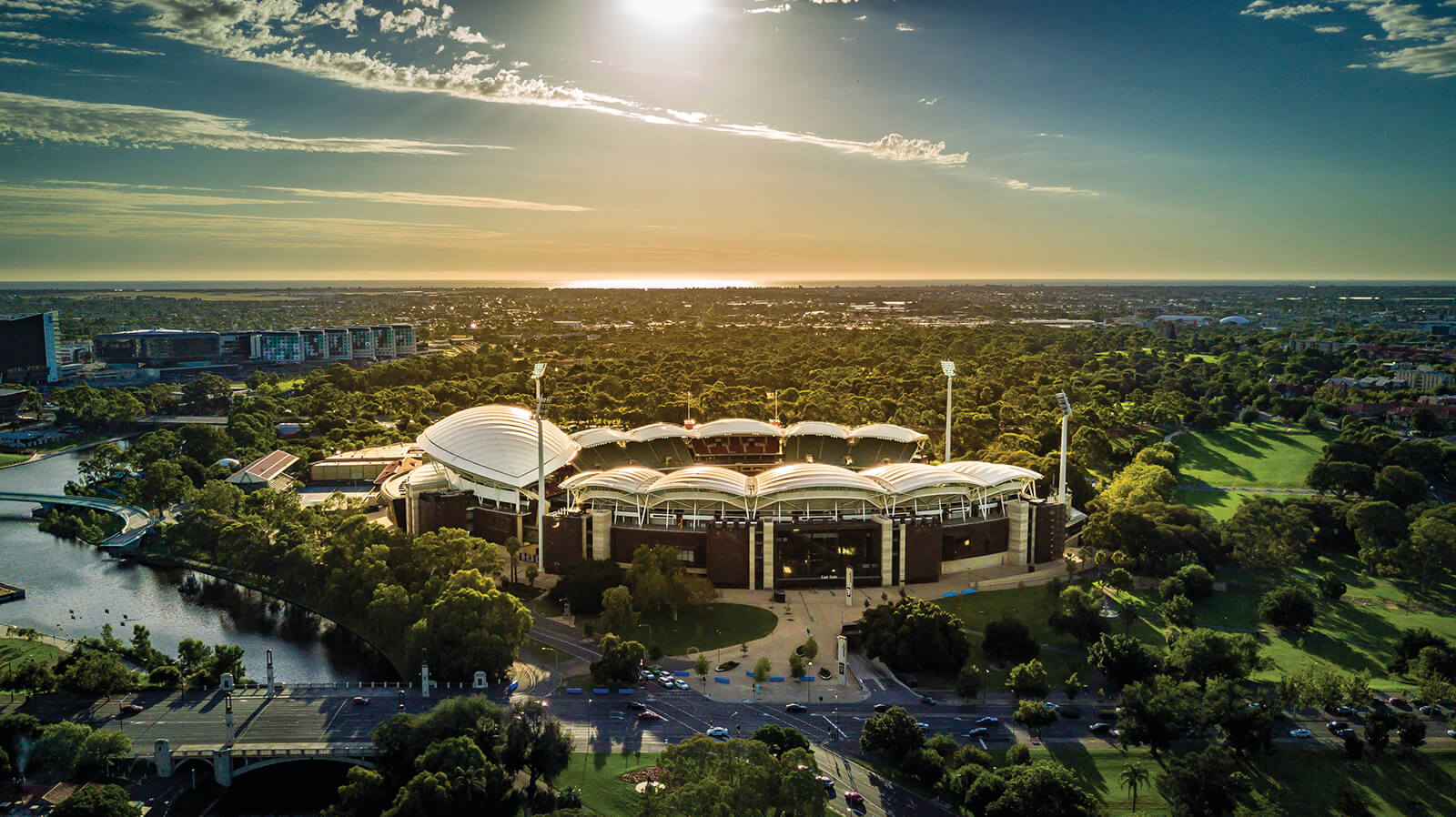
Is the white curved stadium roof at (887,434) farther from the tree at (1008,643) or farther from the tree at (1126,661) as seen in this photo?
the tree at (1126,661)

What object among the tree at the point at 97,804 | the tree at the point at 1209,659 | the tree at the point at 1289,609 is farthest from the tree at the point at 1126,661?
the tree at the point at 97,804

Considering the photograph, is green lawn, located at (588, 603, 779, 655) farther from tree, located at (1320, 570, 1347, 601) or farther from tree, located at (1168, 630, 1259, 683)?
tree, located at (1320, 570, 1347, 601)

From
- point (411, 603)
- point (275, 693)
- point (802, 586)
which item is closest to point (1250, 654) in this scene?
point (802, 586)

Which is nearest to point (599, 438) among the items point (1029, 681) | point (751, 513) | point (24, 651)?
point (751, 513)

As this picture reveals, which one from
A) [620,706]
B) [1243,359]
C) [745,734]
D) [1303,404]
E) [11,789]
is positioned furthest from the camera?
[1243,359]

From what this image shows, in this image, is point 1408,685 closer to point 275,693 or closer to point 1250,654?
point 1250,654

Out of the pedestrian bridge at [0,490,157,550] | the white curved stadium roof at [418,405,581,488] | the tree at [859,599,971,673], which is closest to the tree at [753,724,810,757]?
the tree at [859,599,971,673]
